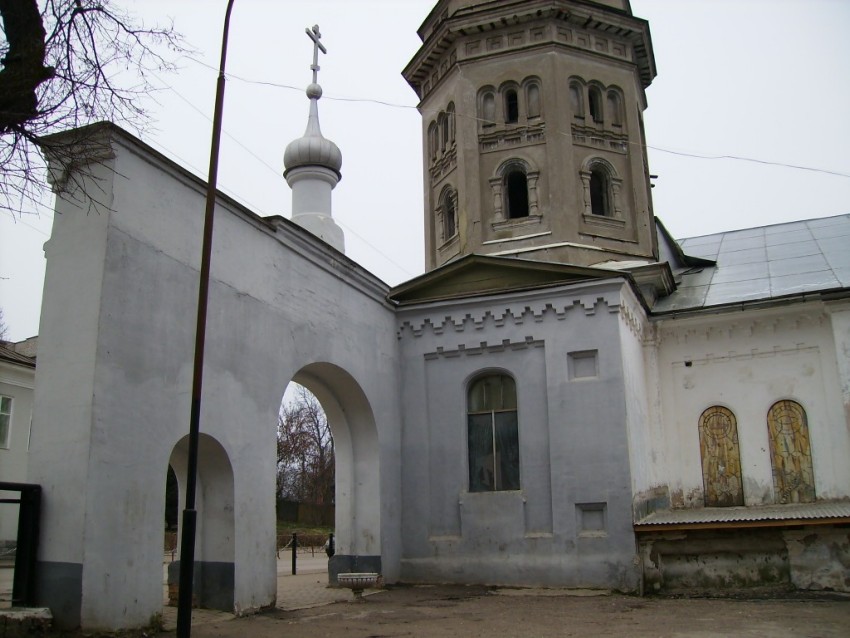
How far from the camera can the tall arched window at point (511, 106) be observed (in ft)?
70.0

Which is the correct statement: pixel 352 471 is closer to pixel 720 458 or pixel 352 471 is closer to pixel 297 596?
pixel 297 596

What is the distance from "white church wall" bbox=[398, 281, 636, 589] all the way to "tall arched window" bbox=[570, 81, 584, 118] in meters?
6.26

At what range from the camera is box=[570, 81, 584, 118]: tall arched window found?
21078mm

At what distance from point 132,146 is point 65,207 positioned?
116 cm

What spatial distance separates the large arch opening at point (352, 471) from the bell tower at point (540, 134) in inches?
230

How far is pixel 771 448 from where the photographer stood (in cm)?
1827

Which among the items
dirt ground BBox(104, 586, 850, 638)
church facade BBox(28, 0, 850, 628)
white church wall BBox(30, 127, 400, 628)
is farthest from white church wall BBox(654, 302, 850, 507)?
white church wall BBox(30, 127, 400, 628)

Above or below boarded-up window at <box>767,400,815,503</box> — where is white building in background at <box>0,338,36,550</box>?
above

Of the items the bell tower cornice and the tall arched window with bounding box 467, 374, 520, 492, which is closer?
the tall arched window with bounding box 467, 374, 520, 492

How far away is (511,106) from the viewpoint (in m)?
21.5

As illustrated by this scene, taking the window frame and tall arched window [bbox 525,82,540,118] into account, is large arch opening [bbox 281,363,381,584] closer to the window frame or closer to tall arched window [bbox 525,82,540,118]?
tall arched window [bbox 525,82,540,118]

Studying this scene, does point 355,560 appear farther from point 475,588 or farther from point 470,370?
point 470,370

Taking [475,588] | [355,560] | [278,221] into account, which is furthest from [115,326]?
[475,588]

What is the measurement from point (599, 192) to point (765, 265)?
464cm
